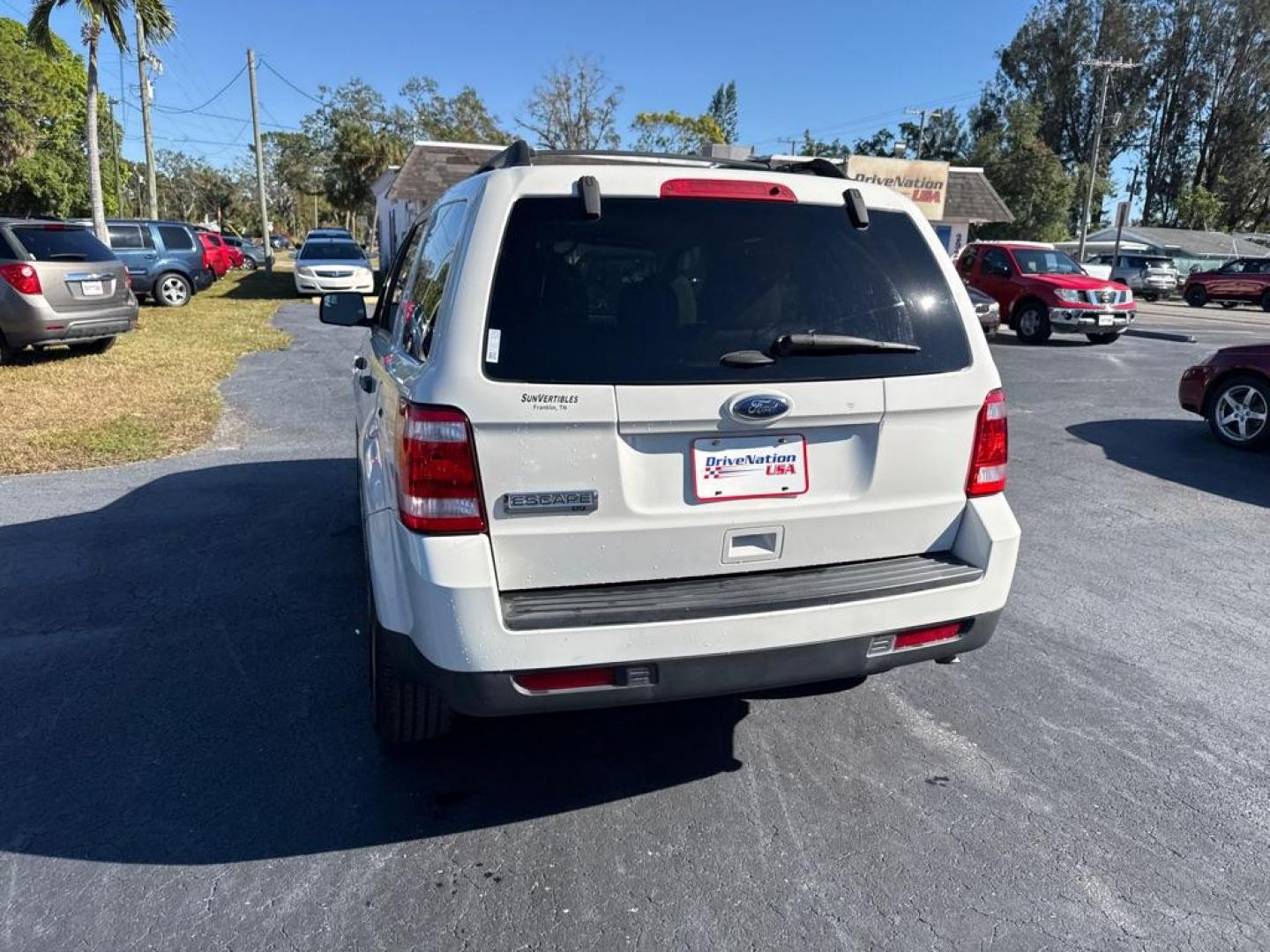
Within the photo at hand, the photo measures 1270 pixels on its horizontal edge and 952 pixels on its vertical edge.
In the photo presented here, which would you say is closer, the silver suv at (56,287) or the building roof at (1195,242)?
the silver suv at (56,287)

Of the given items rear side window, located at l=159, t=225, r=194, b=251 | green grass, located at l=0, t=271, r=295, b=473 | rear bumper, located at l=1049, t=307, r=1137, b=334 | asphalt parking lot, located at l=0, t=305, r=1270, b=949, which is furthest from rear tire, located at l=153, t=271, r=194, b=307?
rear bumper, located at l=1049, t=307, r=1137, b=334

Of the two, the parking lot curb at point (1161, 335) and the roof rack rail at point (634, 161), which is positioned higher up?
the roof rack rail at point (634, 161)

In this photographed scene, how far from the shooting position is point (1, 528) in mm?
5227

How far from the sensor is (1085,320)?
51.3 feet

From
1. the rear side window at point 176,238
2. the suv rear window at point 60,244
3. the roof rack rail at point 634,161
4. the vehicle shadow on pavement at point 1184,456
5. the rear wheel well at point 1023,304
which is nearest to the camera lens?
the roof rack rail at point 634,161

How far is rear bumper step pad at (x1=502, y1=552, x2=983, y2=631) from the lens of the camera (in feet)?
7.80

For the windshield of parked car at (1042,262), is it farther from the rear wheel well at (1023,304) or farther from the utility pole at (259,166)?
the utility pole at (259,166)

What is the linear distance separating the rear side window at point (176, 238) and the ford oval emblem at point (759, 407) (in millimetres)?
19780

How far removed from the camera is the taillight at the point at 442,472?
231 cm

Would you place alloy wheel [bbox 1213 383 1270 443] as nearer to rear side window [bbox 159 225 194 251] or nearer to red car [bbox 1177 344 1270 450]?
red car [bbox 1177 344 1270 450]

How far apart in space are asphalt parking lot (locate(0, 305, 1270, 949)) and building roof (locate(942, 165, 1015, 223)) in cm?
3062

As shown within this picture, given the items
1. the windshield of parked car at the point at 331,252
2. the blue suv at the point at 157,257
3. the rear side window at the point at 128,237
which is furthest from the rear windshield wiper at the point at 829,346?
the windshield of parked car at the point at 331,252

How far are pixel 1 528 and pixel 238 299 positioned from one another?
17.0 meters

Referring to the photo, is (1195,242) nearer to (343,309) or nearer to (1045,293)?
(1045,293)
